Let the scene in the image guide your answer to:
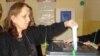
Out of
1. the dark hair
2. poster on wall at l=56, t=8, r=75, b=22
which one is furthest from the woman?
poster on wall at l=56, t=8, r=75, b=22

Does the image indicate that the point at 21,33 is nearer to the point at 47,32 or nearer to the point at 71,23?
Answer: the point at 47,32

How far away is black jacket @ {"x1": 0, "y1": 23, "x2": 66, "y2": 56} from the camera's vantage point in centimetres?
130

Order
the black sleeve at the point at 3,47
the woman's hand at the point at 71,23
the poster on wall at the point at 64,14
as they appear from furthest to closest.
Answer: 1. the poster on wall at the point at 64,14
2. the black sleeve at the point at 3,47
3. the woman's hand at the point at 71,23

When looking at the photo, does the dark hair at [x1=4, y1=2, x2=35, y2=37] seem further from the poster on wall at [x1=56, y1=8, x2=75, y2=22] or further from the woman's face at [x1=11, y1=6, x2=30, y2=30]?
the poster on wall at [x1=56, y1=8, x2=75, y2=22]

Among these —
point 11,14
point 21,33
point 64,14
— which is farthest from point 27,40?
point 64,14

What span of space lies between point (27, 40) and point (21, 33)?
0.06 meters

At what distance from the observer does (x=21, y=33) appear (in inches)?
54.7

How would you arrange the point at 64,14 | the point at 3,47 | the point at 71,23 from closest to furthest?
the point at 71,23 → the point at 3,47 → the point at 64,14

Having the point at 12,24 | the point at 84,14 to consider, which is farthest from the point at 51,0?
the point at 12,24

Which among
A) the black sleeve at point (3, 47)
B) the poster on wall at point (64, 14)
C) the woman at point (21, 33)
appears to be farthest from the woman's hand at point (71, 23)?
the poster on wall at point (64, 14)

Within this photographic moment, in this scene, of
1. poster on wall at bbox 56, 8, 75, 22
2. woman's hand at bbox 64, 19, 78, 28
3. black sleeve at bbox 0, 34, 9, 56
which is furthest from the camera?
poster on wall at bbox 56, 8, 75, 22

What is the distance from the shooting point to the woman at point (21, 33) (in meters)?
1.31

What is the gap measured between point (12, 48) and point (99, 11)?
1455 millimetres

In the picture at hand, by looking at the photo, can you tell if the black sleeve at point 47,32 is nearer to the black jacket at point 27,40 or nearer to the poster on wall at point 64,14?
the black jacket at point 27,40
